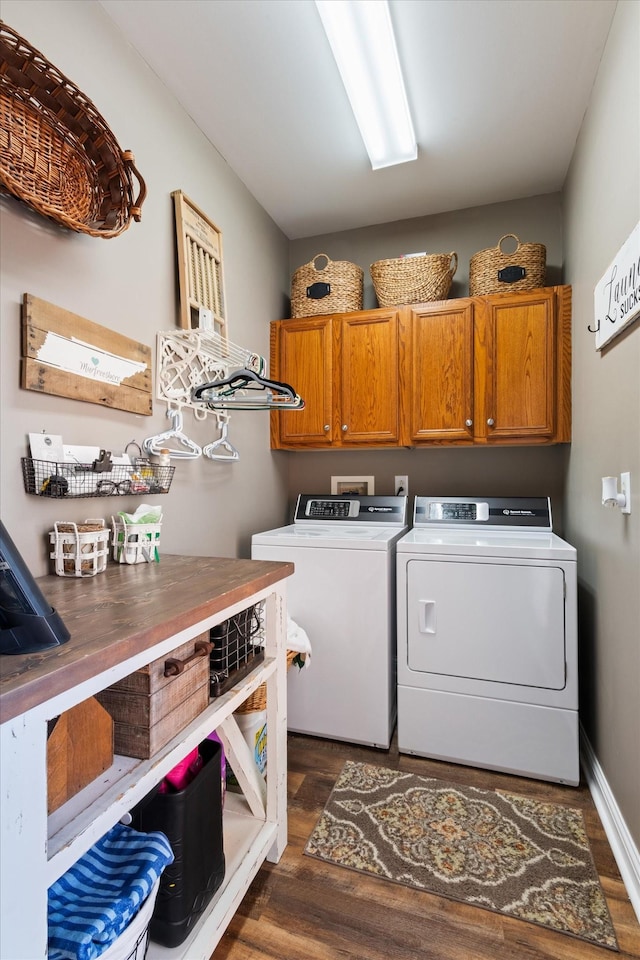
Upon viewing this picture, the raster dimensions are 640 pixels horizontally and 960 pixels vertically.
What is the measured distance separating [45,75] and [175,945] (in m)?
2.12

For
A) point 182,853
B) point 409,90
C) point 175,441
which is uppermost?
point 409,90

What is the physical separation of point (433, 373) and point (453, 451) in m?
0.52

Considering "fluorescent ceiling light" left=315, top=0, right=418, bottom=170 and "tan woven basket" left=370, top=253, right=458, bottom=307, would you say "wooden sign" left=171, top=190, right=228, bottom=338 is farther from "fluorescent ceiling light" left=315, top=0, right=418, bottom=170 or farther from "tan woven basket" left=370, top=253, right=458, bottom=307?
"tan woven basket" left=370, top=253, right=458, bottom=307

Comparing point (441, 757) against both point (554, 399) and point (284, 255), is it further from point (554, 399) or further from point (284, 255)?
point (284, 255)

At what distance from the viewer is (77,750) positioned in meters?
0.82

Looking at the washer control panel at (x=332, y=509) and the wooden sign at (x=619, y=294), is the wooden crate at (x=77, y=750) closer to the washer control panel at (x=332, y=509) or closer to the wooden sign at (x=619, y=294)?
the wooden sign at (x=619, y=294)

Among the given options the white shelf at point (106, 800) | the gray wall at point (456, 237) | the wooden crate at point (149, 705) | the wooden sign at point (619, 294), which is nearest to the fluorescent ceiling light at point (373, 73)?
the gray wall at point (456, 237)

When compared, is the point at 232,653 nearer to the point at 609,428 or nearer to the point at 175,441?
the point at 175,441

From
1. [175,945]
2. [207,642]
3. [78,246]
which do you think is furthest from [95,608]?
[78,246]

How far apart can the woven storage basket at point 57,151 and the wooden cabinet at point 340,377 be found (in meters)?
1.43

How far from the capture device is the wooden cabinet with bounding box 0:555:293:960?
0.60 meters

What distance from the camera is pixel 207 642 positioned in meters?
1.12

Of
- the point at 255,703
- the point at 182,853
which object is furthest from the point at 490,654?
the point at 182,853

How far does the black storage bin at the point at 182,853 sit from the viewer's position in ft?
3.42
